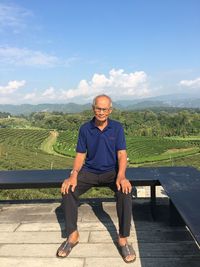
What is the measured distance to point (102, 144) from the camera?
326cm

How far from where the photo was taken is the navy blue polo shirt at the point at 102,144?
3.26m

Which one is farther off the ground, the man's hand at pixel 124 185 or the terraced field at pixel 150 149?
the man's hand at pixel 124 185

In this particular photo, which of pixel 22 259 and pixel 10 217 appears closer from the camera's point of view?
pixel 22 259

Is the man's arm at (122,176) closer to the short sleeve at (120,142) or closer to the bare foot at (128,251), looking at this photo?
the short sleeve at (120,142)

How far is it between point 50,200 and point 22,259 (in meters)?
1.70

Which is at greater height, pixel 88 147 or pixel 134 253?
pixel 88 147

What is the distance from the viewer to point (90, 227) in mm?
3506

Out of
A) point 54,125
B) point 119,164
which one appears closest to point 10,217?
point 119,164

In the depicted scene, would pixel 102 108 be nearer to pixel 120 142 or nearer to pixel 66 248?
pixel 120 142

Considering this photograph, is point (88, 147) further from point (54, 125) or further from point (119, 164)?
point (54, 125)

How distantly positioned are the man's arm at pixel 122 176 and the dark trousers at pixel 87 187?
43 mm

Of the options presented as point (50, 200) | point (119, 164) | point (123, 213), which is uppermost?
point (119, 164)

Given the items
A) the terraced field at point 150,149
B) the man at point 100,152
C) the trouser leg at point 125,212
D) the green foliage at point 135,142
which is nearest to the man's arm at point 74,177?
the man at point 100,152

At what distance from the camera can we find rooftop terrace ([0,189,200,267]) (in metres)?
2.74
